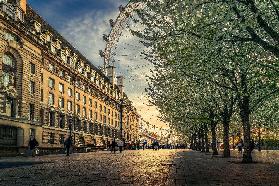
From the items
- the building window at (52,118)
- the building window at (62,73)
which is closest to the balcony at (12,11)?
the building window at (52,118)

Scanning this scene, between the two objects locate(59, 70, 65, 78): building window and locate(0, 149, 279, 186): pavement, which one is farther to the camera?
locate(59, 70, 65, 78): building window

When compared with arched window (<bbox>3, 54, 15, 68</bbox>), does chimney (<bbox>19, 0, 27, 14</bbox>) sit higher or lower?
higher

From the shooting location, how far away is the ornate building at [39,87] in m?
49.6

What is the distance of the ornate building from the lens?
49625 mm

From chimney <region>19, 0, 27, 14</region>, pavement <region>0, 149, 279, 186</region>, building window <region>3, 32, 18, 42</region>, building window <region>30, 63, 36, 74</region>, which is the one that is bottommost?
pavement <region>0, 149, 279, 186</region>

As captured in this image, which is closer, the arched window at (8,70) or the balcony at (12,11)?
the balcony at (12,11)

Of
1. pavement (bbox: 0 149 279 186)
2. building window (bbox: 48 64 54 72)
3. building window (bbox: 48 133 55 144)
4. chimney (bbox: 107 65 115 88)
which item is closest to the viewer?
pavement (bbox: 0 149 279 186)

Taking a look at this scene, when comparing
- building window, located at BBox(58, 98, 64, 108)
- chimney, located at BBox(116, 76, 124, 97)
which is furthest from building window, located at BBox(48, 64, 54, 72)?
chimney, located at BBox(116, 76, 124, 97)

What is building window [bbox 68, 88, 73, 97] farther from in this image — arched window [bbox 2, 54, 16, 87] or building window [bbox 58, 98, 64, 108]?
arched window [bbox 2, 54, 16, 87]

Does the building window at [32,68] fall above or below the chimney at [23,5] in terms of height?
below

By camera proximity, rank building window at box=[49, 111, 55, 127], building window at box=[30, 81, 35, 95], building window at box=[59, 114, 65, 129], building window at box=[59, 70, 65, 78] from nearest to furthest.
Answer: building window at box=[30, 81, 35, 95]
building window at box=[49, 111, 55, 127]
building window at box=[59, 114, 65, 129]
building window at box=[59, 70, 65, 78]

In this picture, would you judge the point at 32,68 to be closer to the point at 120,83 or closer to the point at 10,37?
the point at 10,37

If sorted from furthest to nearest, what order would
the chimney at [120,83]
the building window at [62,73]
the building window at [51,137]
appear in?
the chimney at [120,83] < the building window at [62,73] < the building window at [51,137]

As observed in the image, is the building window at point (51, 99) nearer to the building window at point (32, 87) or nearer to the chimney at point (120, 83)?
the building window at point (32, 87)
